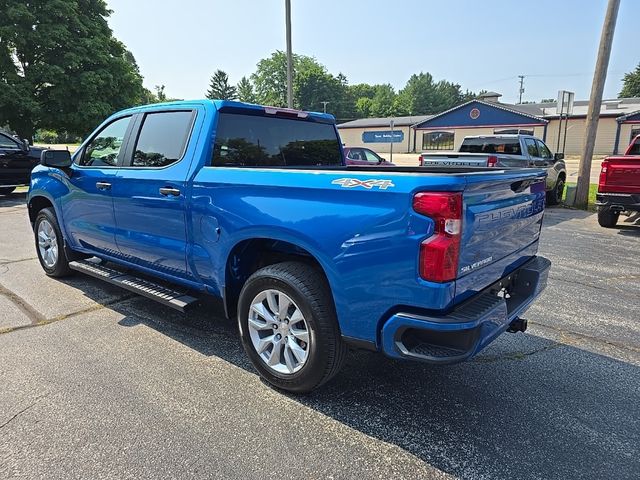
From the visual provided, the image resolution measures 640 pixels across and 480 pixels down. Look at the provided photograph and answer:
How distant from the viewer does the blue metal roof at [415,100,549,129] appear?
43000mm

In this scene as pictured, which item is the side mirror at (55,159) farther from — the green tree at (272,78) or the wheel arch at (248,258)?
the green tree at (272,78)

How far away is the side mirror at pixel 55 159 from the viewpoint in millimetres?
4633

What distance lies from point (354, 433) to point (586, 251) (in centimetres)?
618

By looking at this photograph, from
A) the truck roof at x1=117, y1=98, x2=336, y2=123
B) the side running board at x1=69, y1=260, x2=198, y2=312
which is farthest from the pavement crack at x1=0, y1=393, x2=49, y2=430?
the truck roof at x1=117, y1=98, x2=336, y2=123

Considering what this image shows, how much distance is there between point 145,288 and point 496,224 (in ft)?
9.58

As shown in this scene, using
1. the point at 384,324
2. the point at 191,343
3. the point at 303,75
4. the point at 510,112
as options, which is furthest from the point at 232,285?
the point at 303,75

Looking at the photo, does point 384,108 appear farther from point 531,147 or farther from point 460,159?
point 460,159

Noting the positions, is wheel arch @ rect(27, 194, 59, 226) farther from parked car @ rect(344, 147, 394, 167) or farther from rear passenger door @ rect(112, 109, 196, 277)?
parked car @ rect(344, 147, 394, 167)

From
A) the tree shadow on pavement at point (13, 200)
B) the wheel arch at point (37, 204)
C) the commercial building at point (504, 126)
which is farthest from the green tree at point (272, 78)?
the wheel arch at point (37, 204)

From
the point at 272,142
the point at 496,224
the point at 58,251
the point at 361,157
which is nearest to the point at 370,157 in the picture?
the point at 361,157

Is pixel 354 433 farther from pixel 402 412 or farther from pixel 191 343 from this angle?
pixel 191 343

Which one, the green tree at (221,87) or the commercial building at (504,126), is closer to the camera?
the commercial building at (504,126)

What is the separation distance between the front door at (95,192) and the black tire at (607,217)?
8933 mm

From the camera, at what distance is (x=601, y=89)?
37.1 feet
